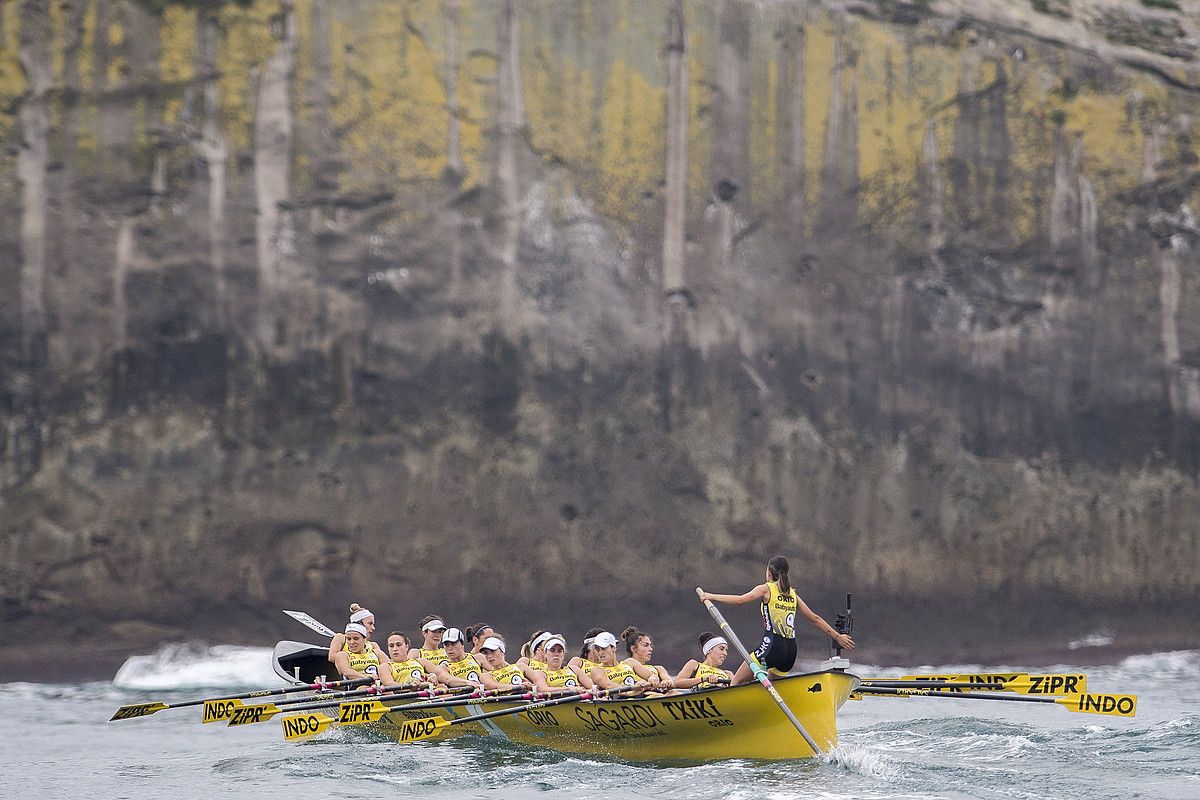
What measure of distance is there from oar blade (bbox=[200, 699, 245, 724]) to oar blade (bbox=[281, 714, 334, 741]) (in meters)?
0.53

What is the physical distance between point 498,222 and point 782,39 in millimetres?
4794

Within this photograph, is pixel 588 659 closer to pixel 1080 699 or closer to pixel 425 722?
pixel 425 722

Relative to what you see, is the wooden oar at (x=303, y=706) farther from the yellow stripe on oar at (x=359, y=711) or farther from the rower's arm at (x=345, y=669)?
the yellow stripe on oar at (x=359, y=711)

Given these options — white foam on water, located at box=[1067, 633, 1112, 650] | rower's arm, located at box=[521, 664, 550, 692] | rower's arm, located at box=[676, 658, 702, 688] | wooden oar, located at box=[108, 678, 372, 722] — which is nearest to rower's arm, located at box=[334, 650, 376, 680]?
wooden oar, located at box=[108, 678, 372, 722]

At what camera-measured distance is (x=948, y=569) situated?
70.6 ft

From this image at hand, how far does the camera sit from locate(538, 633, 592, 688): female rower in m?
14.9

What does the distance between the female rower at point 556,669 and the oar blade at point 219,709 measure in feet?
9.39

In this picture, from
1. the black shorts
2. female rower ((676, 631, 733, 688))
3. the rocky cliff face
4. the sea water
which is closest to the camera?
the sea water

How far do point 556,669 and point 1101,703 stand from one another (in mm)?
4942

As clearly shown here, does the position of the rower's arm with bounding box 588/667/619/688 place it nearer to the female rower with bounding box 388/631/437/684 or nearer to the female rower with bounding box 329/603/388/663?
the female rower with bounding box 388/631/437/684

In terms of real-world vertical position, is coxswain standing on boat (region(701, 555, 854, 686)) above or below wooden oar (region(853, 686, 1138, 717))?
above

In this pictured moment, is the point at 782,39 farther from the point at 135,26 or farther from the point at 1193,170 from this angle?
the point at 135,26

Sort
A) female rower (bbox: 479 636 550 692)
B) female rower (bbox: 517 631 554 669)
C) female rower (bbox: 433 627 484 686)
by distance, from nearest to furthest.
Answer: female rower (bbox: 479 636 550 692)
female rower (bbox: 517 631 554 669)
female rower (bbox: 433 627 484 686)

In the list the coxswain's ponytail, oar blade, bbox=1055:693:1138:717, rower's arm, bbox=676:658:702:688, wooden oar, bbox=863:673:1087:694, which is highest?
the coxswain's ponytail
